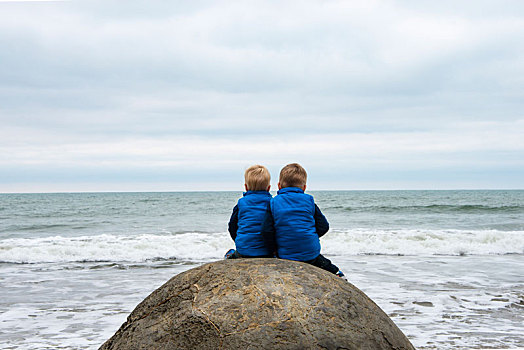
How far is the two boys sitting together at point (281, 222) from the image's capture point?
340cm

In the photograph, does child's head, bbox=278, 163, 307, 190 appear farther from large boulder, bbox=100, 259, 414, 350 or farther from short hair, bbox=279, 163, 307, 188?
large boulder, bbox=100, 259, 414, 350

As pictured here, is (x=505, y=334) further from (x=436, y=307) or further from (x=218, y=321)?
(x=218, y=321)

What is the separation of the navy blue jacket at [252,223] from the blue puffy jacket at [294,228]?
0.10 metres

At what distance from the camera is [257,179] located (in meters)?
3.71

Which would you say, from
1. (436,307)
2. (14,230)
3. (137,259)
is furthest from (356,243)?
(14,230)

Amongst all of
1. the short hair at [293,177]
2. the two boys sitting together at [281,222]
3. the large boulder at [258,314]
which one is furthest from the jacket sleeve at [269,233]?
the large boulder at [258,314]

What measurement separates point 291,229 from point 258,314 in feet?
3.46

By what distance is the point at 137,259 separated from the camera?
12.6 m

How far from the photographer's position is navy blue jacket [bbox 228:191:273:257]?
3439mm

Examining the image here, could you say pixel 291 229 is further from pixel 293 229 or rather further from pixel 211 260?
pixel 211 260

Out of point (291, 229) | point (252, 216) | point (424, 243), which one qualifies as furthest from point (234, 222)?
point (424, 243)

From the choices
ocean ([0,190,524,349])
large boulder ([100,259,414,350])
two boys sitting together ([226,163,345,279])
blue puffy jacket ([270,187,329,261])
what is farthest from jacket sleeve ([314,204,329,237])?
ocean ([0,190,524,349])

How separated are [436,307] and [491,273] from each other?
3655mm

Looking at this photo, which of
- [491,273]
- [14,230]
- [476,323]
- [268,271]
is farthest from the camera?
[14,230]
